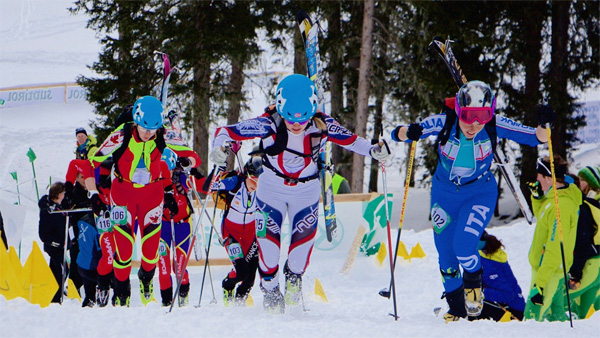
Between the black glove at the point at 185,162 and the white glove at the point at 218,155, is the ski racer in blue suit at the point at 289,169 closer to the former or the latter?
the white glove at the point at 218,155

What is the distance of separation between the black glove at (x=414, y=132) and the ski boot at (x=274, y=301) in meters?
1.55

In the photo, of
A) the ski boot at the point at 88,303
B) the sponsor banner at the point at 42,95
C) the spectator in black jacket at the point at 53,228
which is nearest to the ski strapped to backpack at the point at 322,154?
the ski boot at the point at 88,303

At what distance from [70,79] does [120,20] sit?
18.1 meters

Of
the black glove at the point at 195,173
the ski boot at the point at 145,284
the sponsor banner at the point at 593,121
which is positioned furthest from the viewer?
the sponsor banner at the point at 593,121

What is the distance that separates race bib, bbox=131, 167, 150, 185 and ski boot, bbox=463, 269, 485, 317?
9.16ft

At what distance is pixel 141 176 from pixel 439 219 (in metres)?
2.55

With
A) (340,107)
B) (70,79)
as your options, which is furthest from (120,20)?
(70,79)

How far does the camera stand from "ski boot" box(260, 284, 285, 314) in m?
4.98

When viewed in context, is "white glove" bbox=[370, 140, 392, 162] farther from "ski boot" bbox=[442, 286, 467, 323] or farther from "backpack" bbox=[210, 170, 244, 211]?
"backpack" bbox=[210, 170, 244, 211]

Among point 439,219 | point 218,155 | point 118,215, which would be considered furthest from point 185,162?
point 439,219

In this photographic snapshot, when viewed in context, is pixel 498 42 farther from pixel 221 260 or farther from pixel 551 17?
pixel 221 260

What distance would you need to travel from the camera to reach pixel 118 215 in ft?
18.6

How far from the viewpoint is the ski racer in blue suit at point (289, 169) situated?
494 centimetres

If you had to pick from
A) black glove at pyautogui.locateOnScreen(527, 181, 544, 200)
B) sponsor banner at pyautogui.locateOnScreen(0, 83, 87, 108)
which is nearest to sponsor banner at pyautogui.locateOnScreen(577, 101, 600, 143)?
black glove at pyautogui.locateOnScreen(527, 181, 544, 200)
